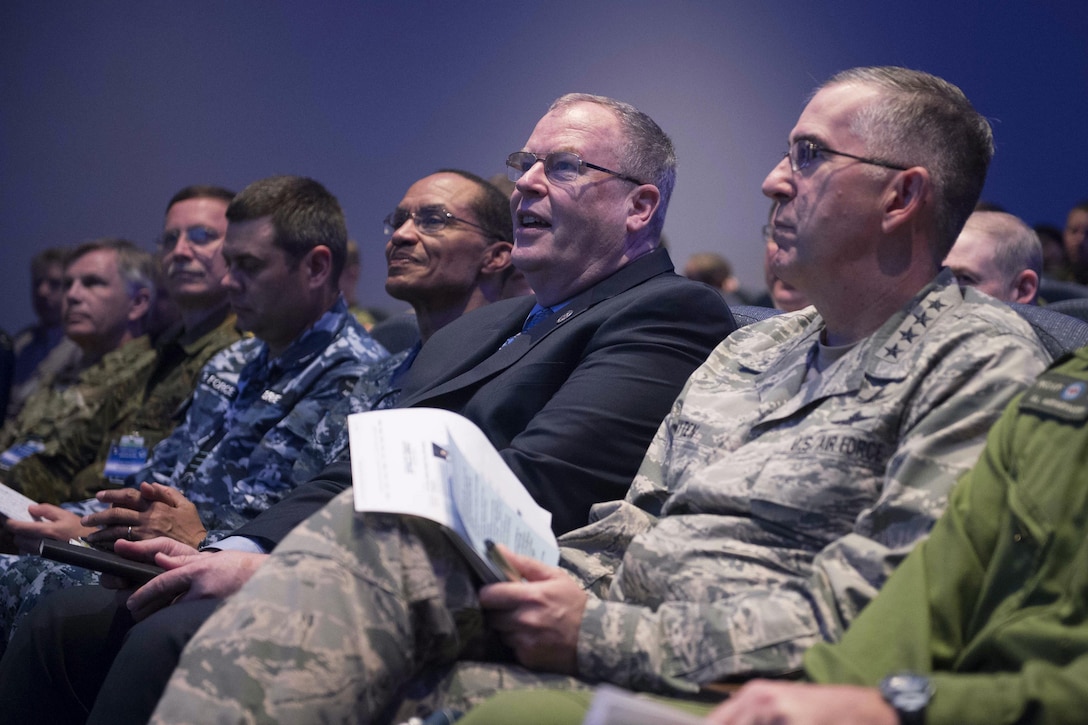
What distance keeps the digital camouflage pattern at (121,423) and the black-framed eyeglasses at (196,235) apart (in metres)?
0.27

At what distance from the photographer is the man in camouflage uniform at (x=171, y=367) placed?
135 inches

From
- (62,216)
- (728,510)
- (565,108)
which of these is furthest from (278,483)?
(62,216)

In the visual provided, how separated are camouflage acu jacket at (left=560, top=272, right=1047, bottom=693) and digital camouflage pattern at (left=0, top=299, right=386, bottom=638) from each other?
1104 mm

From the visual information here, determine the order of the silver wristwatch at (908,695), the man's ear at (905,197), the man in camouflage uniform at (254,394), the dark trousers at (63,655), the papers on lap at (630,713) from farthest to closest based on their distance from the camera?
the man in camouflage uniform at (254,394), the dark trousers at (63,655), the man's ear at (905,197), the silver wristwatch at (908,695), the papers on lap at (630,713)

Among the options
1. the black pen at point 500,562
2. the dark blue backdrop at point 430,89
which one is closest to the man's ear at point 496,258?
the black pen at point 500,562

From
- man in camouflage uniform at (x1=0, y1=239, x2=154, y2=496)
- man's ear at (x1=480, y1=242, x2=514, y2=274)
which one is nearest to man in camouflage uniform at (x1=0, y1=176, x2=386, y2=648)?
man's ear at (x1=480, y1=242, x2=514, y2=274)

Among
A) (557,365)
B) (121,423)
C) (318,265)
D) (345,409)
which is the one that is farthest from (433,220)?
(121,423)

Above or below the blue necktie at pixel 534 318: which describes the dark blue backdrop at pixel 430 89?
above

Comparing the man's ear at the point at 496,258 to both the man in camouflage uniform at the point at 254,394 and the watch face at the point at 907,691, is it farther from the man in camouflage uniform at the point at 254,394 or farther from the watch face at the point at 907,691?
the watch face at the point at 907,691

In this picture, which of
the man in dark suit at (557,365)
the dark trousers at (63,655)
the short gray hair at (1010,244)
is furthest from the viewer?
the short gray hair at (1010,244)

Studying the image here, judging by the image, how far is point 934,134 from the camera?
155 centimetres

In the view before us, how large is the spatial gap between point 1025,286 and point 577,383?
4.71 feet

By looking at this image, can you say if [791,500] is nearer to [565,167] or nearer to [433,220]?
[565,167]

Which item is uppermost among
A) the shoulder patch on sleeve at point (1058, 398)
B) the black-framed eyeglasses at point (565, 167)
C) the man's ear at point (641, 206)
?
the black-framed eyeglasses at point (565, 167)
